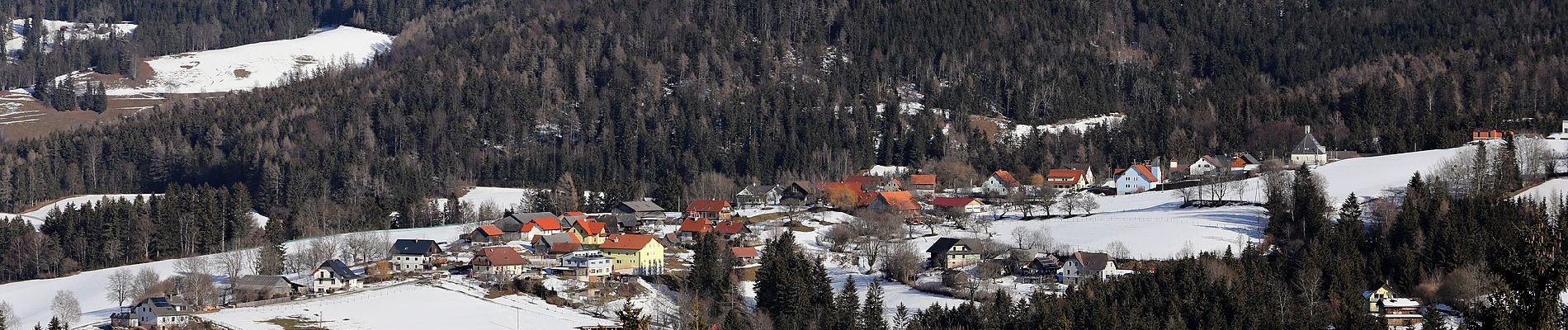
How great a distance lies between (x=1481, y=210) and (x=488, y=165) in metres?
76.8

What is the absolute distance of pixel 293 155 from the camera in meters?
123

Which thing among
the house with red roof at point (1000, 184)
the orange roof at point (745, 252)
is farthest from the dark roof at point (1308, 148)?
the orange roof at point (745, 252)

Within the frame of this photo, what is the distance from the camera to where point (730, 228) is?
271 ft

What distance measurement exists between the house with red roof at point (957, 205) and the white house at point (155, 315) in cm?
4318

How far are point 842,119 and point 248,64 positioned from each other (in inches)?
3492

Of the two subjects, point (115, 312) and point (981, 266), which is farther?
point (981, 266)

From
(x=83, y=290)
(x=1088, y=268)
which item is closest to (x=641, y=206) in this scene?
(x=83, y=290)

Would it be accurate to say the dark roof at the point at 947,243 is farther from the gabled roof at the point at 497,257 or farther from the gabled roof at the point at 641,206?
the gabled roof at the point at 641,206

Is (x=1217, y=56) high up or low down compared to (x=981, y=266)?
up

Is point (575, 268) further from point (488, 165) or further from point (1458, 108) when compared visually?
point (1458, 108)

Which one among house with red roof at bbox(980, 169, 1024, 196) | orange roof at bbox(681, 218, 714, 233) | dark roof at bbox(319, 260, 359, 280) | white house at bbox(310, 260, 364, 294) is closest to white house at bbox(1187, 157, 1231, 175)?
house with red roof at bbox(980, 169, 1024, 196)

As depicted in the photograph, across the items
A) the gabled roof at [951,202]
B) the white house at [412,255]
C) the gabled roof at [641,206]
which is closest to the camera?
the white house at [412,255]

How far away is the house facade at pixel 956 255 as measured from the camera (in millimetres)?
72125

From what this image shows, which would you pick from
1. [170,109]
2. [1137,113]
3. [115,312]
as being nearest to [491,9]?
[170,109]
